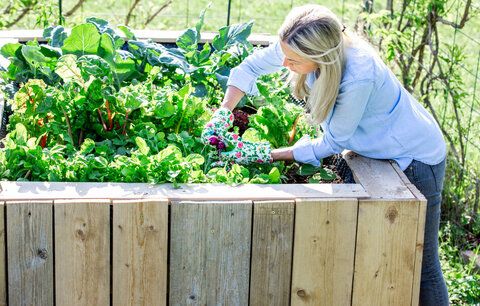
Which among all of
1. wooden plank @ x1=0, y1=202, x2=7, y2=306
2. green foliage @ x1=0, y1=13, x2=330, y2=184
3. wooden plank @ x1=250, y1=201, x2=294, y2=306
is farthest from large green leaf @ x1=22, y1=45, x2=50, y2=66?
wooden plank @ x1=250, y1=201, x2=294, y2=306

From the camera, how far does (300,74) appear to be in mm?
3125

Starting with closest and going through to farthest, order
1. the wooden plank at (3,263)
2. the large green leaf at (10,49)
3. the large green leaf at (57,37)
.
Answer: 1. the wooden plank at (3,263)
2. the large green leaf at (10,49)
3. the large green leaf at (57,37)

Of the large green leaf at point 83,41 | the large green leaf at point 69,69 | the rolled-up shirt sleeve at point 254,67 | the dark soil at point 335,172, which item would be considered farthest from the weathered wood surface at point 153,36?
the dark soil at point 335,172

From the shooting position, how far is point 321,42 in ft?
9.45

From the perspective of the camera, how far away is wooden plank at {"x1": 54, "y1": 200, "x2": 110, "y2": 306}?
106 inches

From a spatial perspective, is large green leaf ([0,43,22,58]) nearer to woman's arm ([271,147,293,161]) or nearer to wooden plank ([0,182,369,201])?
wooden plank ([0,182,369,201])

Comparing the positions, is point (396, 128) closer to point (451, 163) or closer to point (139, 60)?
point (139, 60)

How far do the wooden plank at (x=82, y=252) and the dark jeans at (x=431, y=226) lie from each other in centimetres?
107

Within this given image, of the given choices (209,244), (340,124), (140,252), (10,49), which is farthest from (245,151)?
(10,49)

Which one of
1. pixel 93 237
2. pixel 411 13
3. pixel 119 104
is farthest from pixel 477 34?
pixel 93 237

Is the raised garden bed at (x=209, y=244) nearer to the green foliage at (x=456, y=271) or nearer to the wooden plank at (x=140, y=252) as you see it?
the wooden plank at (x=140, y=252)

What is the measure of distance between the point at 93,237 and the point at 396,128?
1.07 m

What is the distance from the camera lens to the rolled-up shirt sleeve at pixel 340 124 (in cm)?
291

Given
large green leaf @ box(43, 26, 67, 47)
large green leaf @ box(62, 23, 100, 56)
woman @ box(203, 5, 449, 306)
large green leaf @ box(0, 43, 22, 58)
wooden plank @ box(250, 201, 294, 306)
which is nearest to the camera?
wooden plank @ box(250, 201, 294, 306)
